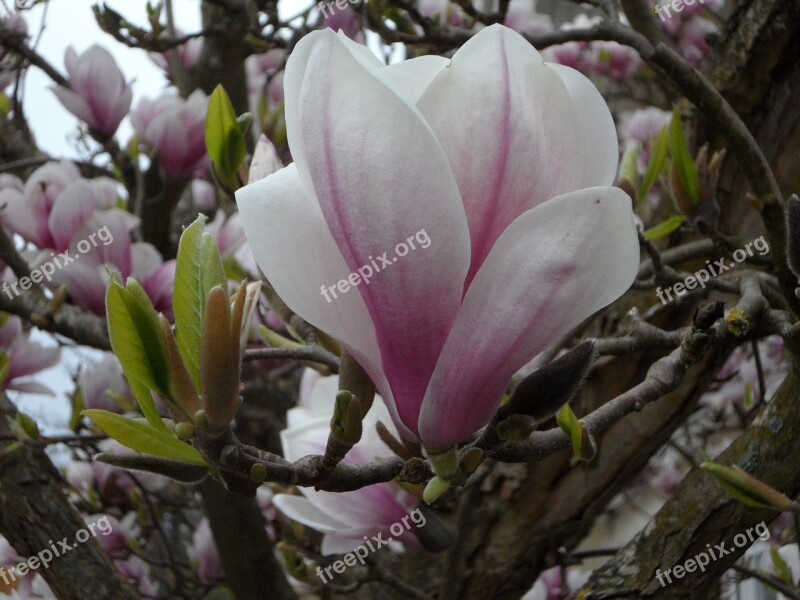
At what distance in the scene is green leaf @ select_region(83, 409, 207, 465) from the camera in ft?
1.11

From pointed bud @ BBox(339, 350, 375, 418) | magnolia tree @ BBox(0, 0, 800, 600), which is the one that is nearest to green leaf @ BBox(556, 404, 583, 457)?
magnolia tree @ BBox(0, 0, 800, 600)

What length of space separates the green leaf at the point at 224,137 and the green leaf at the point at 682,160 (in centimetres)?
34

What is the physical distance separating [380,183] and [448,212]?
0.09ft

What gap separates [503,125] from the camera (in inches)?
11.8

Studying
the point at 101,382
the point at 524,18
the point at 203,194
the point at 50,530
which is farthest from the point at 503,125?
the point at 203,194

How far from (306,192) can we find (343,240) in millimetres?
30

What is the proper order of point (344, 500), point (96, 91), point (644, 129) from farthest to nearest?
point (644, 129) < point (96, 91) < point (344, 500)

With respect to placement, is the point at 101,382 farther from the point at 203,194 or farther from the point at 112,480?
the point at 203,194

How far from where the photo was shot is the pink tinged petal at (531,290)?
11.1 inches

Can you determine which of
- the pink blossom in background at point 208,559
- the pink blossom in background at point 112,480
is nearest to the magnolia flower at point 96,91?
the pink blossom in background at point 112,480

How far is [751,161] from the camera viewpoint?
56 cm

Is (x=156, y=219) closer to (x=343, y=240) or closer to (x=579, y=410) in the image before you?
(x=579, y=410)

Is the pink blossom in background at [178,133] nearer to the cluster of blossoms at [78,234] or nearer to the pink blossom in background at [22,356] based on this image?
the cluster of blossoms at [78,234]

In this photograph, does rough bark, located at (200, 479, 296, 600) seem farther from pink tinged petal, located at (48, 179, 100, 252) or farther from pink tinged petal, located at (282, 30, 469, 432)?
pink tinged petal, located at (282, 30, 469, 432)
